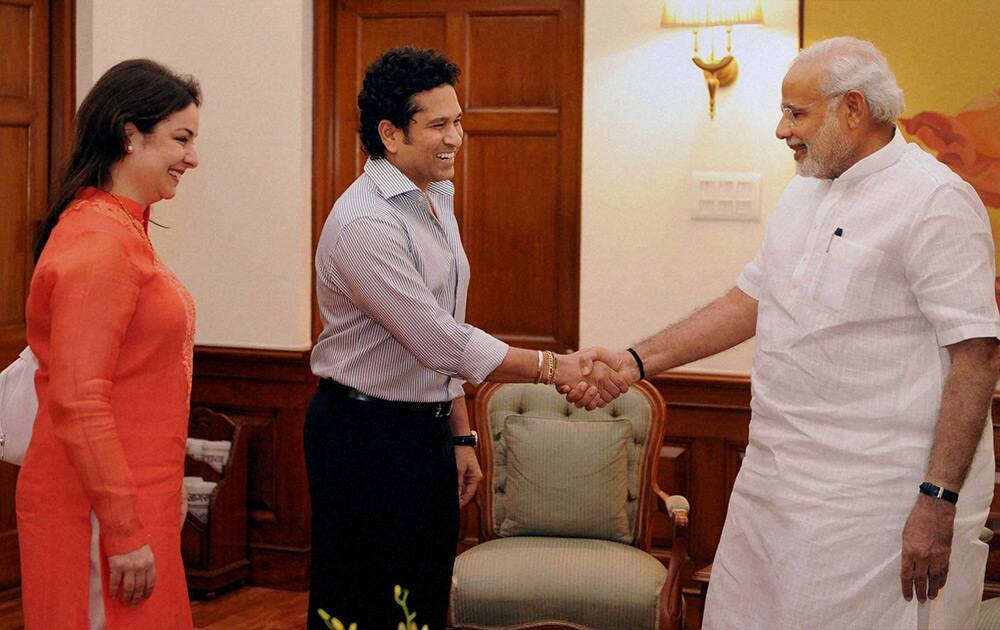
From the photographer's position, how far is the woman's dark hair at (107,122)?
2.12m

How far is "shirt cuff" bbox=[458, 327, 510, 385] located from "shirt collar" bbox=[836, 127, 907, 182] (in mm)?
837

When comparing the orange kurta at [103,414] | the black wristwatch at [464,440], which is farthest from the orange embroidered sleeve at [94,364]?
the black wristwatch at [464,440]

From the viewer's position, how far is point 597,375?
3.12 metres

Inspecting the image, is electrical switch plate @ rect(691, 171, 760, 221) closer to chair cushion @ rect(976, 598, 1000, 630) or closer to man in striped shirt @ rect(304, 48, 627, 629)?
chair cushion @ rect(976, 598, 1000, 630)

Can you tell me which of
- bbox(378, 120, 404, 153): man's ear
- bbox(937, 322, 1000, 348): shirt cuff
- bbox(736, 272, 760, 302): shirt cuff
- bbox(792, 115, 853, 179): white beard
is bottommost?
bbox(937, 322, 1000, 348): shirt cuff

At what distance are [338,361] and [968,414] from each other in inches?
48.1

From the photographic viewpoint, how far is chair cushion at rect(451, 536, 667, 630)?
318 centimetres

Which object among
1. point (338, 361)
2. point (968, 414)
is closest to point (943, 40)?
point (968, 414)

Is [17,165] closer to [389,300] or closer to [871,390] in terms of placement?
[389,300]

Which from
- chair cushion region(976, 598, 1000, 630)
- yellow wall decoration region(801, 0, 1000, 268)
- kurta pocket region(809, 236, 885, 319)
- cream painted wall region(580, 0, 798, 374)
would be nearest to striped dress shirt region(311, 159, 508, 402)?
kurta pocket region(809, 236, 885, 319)

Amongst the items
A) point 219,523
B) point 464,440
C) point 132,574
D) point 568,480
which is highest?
point 464,440

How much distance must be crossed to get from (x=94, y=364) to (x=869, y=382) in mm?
1333

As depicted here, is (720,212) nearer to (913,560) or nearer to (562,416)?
(562,416)

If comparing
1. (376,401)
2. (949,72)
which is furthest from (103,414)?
(949,72)
